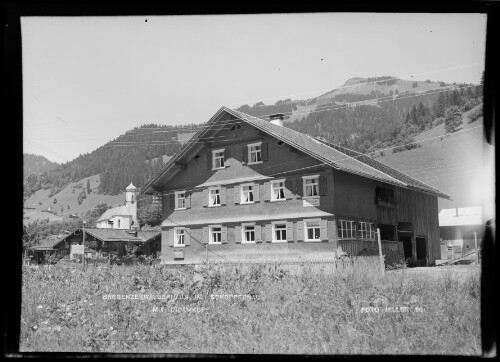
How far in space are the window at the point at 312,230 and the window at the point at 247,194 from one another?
1.43 m

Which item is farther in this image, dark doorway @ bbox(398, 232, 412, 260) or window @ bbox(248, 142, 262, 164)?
window @ bbox(248, 142, 262, 164)

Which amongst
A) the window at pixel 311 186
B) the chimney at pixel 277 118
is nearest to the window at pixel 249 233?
the window at pixel 311 186

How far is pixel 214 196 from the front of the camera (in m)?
10.6

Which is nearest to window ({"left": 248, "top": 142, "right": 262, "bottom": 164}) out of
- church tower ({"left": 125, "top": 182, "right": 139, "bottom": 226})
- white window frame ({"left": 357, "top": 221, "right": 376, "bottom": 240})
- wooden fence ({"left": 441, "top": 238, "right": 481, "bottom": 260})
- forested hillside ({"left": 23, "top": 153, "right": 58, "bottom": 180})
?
white window frame ({"left": 357, "top": 221, "right": 376, "bottom": 240})

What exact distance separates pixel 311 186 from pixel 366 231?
5.12 ft

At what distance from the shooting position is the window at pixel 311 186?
10.2 metres

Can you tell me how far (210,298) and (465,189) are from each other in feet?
12.0

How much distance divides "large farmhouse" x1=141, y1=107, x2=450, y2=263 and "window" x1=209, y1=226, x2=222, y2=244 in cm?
3

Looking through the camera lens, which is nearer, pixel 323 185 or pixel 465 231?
pixel 465 231

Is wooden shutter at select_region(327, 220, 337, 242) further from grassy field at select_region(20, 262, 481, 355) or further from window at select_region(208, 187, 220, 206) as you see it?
grassy field at select_region(20, 262, 481, 355)

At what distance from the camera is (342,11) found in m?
4.95

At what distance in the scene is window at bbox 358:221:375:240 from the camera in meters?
9.93

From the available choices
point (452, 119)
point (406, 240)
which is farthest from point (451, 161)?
point (406, 240)

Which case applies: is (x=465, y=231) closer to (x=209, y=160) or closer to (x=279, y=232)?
(x=209, y=160)
